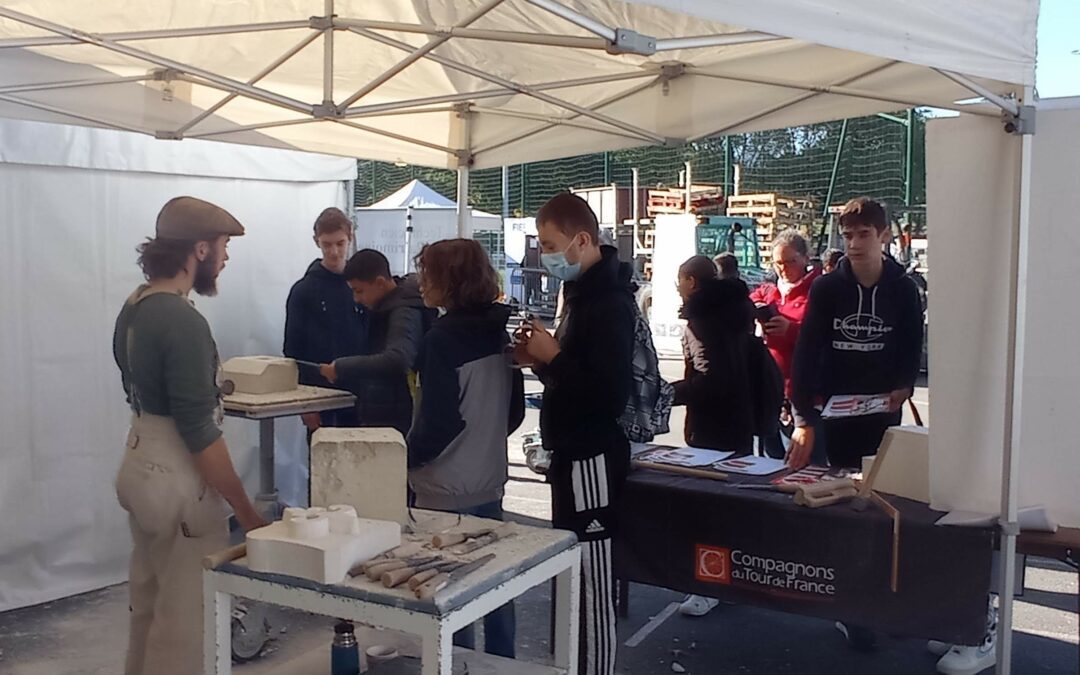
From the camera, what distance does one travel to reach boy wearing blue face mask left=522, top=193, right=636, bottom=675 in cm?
252

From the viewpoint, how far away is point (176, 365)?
2312 millimetres

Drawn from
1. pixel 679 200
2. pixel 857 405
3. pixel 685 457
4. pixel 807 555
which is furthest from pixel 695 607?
pixel 679 200

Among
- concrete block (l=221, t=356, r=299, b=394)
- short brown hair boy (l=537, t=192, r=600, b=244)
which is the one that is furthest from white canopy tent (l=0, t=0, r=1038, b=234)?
concrete block (l=221, t=356, r=299, b=394)

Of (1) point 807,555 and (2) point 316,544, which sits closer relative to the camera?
(2) point 316,544

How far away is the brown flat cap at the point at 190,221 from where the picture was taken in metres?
2.43

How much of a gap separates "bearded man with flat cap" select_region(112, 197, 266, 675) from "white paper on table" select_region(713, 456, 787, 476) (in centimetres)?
167

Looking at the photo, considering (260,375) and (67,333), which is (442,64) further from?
(67,333)

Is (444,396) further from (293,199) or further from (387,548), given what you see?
(293,199)

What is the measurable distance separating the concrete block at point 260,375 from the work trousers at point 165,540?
134 centimetres

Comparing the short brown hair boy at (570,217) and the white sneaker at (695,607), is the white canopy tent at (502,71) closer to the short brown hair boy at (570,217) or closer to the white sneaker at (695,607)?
the short brown hair boy at (570,217)

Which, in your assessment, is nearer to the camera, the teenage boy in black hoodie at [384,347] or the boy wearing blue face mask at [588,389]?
the boy wearing blue face mask at [588,389]

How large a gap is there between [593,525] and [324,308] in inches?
95.3

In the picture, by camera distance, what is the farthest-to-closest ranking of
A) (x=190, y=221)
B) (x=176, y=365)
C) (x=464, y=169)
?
(x=464, y=169), (x=190, y=221), (x=176, y=365)

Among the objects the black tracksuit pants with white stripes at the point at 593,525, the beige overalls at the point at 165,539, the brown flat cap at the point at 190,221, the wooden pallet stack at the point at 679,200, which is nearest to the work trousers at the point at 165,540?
the beige overalls at the point at 165,539
